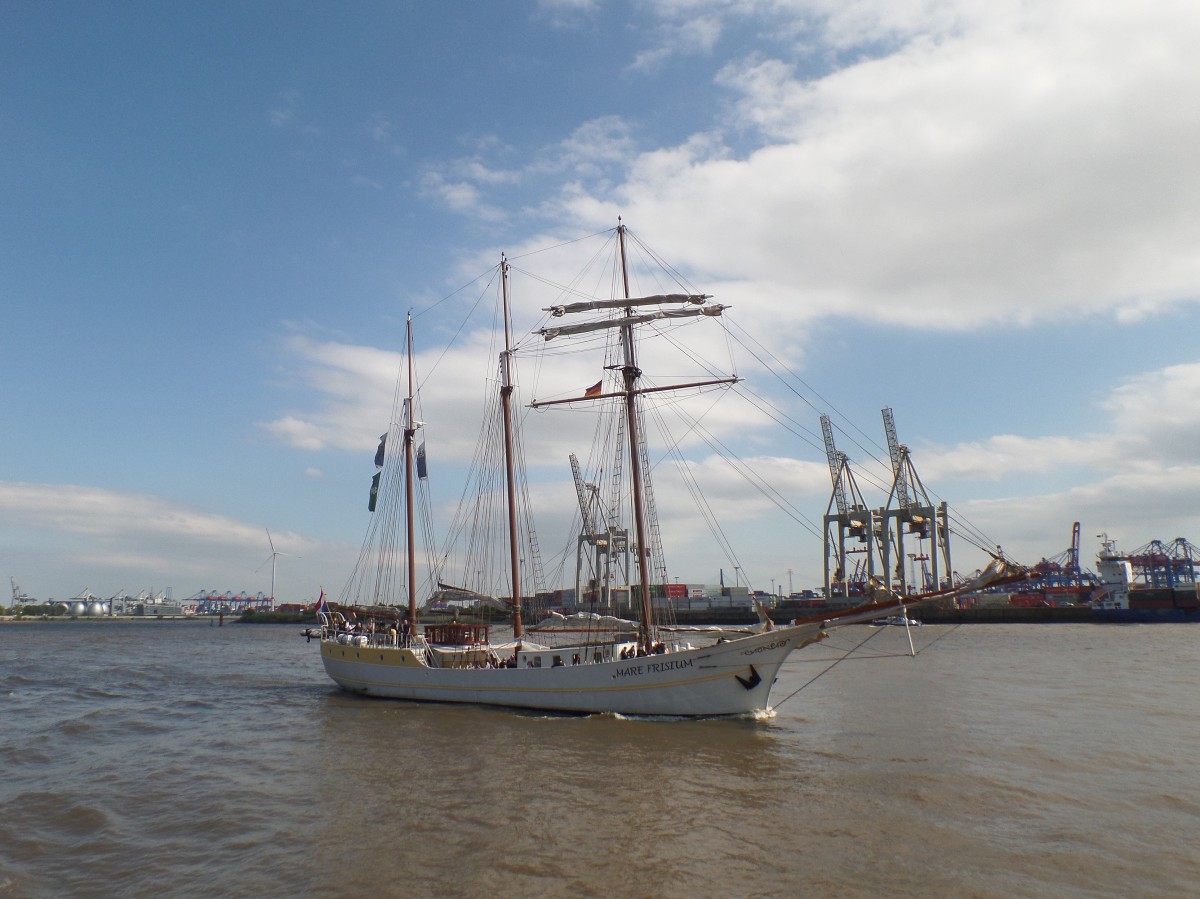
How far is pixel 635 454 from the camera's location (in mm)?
31859

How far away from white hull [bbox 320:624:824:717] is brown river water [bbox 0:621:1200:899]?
81cm

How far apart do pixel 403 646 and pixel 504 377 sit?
1469 cm

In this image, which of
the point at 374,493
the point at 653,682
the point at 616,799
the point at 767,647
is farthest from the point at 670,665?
the point at 374,493

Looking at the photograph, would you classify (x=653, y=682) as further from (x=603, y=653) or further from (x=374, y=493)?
(x=374, y=493)

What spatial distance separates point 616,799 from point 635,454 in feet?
55.2

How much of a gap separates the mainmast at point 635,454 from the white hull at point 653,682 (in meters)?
2.04

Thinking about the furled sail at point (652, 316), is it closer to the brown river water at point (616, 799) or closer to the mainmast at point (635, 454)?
the mainmast at point (635, 454)

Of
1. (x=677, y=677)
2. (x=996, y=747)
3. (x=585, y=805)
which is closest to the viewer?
(x=585, y=805)

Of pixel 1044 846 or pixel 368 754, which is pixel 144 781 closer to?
pixel 368 754

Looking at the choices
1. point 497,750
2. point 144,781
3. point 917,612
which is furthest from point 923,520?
point 144,781

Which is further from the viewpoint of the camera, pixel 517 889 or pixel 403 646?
pixel 403 646

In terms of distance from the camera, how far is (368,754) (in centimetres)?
2275

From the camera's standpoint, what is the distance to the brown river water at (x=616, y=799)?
40.8 feet

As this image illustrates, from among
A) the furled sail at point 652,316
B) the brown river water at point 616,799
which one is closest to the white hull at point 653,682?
the brown river water at point 616,799
